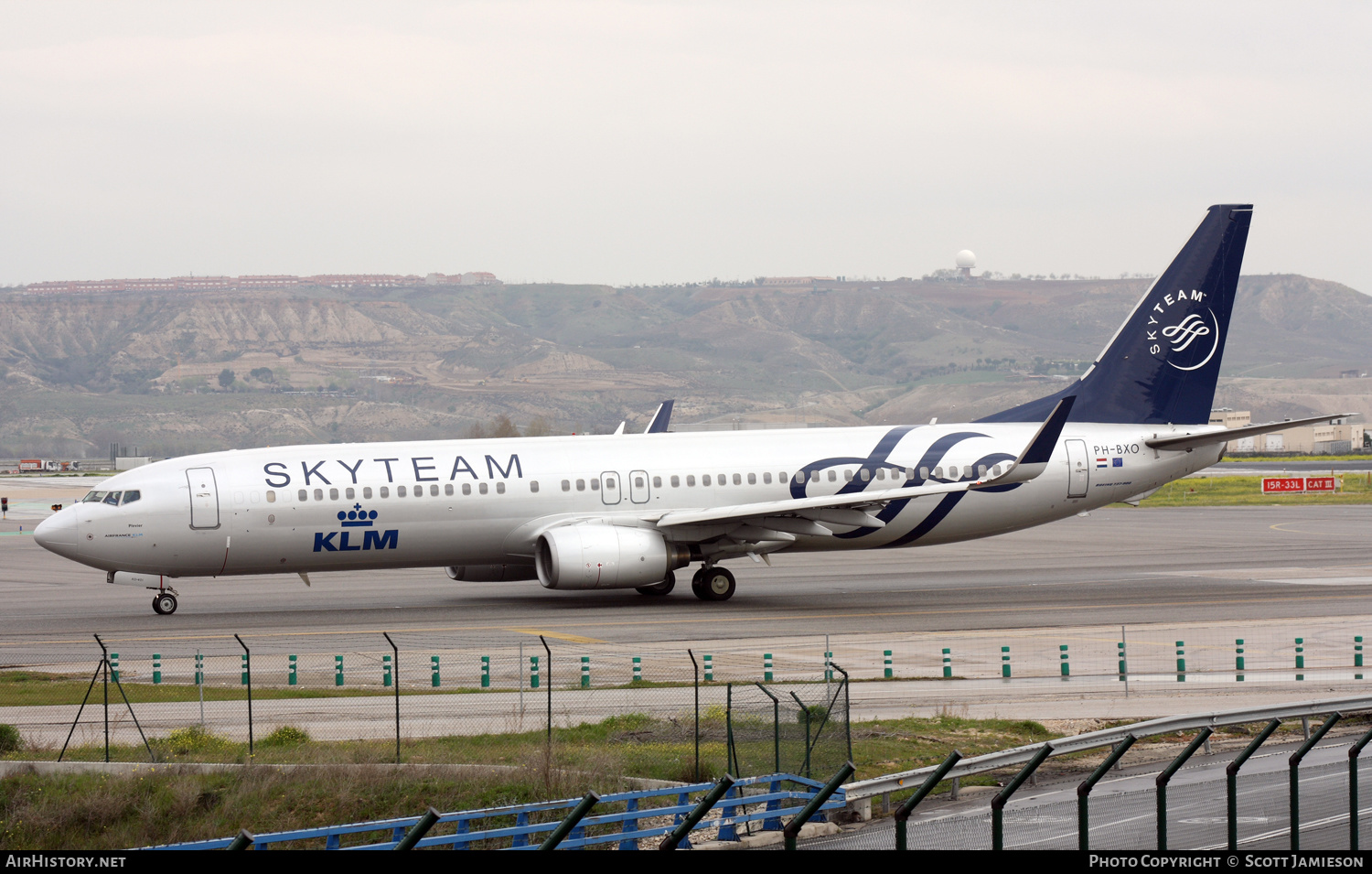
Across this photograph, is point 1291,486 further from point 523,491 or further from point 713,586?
point 523,491

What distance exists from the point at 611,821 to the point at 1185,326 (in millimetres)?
30547

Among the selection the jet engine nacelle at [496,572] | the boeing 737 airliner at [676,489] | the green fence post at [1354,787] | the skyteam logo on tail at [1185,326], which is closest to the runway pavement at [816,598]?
the jet engine nacelle at [496,572]

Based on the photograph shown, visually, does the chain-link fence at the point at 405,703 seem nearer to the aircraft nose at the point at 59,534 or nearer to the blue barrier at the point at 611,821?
the blue barrier at the point at 611,821

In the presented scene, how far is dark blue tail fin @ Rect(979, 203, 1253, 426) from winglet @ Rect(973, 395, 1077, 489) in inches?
251

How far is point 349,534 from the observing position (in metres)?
34.3

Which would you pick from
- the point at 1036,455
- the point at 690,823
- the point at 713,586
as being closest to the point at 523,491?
the point at 713,586

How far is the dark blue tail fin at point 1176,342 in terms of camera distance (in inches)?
1570

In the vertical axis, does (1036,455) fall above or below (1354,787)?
above

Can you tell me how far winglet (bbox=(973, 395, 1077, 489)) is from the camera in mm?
33219

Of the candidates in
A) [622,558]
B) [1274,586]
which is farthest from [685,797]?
[1274,586]

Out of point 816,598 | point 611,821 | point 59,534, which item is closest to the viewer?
point 611,821
